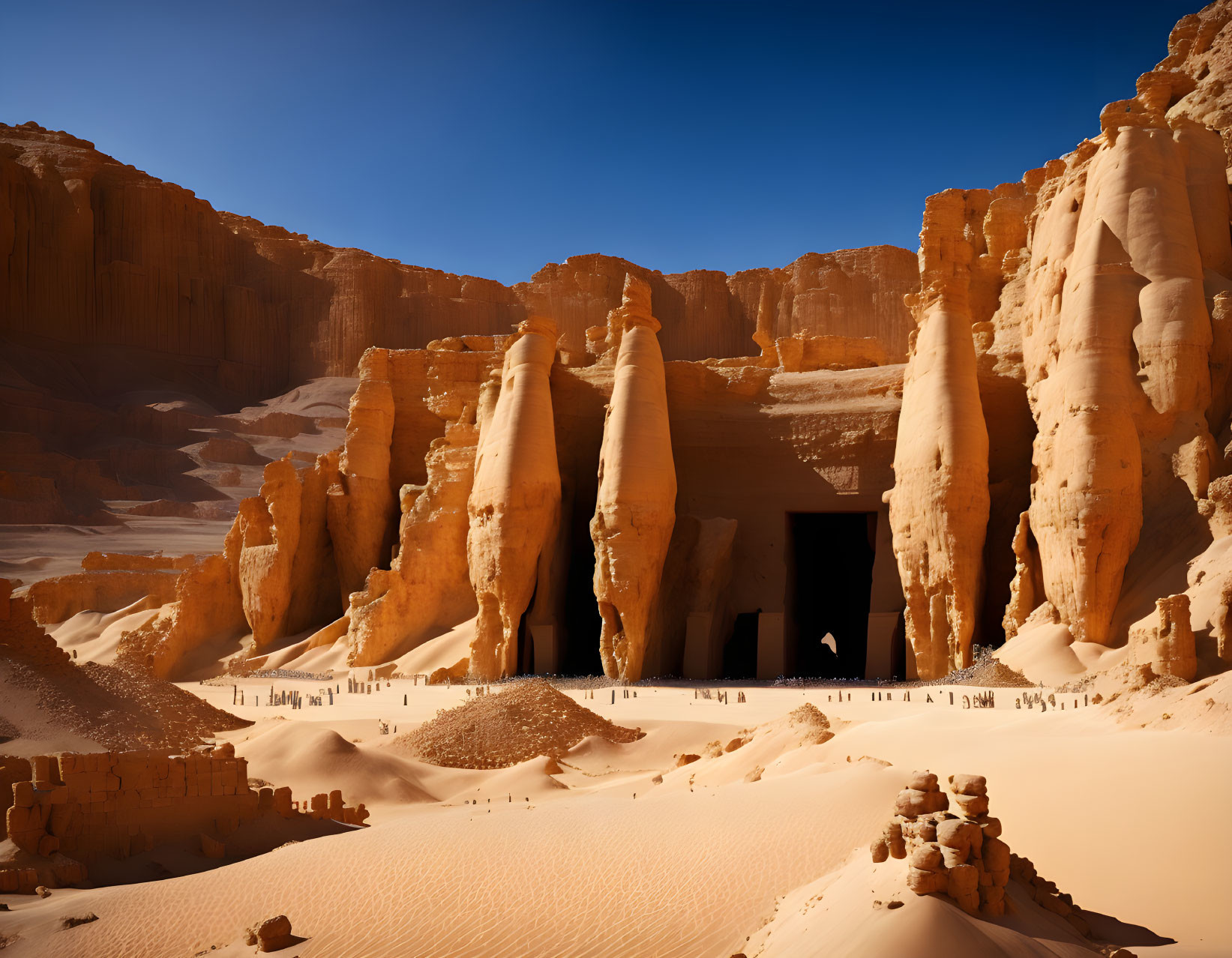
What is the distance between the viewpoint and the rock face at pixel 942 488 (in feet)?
68.6

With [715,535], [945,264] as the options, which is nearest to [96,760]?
[715,535]

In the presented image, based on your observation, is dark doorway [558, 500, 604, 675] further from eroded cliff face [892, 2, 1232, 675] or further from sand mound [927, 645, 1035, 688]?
sand mound [927, 645, 1035, 688]

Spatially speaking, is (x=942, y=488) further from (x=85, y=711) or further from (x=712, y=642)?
(x=85, y=711)

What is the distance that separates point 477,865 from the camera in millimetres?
8273

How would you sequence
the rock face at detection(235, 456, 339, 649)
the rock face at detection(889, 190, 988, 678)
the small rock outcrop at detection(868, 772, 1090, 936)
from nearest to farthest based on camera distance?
the small rock outcrop at detection(868, 772, 1090, 936)
the rock face at detection(889, 190, 988, 678)
the rock face at detection(235, 456, 339, 649)

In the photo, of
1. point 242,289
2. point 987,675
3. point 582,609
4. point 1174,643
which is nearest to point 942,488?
point 987,675

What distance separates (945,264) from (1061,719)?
1956 centimetres

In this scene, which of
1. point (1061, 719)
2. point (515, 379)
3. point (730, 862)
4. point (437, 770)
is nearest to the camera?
point (730, 862)

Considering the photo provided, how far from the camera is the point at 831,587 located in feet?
98.6

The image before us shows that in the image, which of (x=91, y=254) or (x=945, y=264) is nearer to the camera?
(x=945, y=264)

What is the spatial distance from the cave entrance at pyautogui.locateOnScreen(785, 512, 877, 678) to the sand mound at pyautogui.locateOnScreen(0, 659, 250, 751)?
617 inches

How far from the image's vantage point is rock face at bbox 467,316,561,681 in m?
24.5

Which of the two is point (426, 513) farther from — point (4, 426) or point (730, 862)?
point (4, 426)

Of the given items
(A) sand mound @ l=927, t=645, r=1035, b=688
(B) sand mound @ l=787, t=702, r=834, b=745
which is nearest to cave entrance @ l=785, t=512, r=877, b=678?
(A) sand mound @ l=927, t=645, r=1035, b=688
